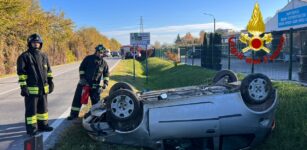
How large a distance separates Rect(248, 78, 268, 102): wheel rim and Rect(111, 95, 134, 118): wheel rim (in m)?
1.84

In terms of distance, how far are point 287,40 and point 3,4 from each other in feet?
70.4

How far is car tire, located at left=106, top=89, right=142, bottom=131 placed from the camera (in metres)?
5.74

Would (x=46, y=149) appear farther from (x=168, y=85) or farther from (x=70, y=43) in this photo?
(x=70, y=43)

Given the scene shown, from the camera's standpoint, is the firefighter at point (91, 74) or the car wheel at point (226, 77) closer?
the car wheel at point (226, 77)

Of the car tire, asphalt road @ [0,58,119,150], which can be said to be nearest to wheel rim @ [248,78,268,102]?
the car tire

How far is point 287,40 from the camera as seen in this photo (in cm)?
1251

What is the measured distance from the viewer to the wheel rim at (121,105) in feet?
18.9

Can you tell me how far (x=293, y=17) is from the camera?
33.8m

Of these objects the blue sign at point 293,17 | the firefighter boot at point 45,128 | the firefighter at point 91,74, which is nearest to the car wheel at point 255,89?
the firefighter at point 91,74

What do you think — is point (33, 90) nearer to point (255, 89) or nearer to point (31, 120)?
point (31, 120)

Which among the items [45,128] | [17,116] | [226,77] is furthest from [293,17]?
[45,128]

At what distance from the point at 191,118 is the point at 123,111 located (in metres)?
1.05

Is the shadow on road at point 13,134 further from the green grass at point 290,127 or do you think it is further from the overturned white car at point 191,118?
the green grass at point 290,127

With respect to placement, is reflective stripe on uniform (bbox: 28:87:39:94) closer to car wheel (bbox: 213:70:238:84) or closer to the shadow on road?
the shadow on road
